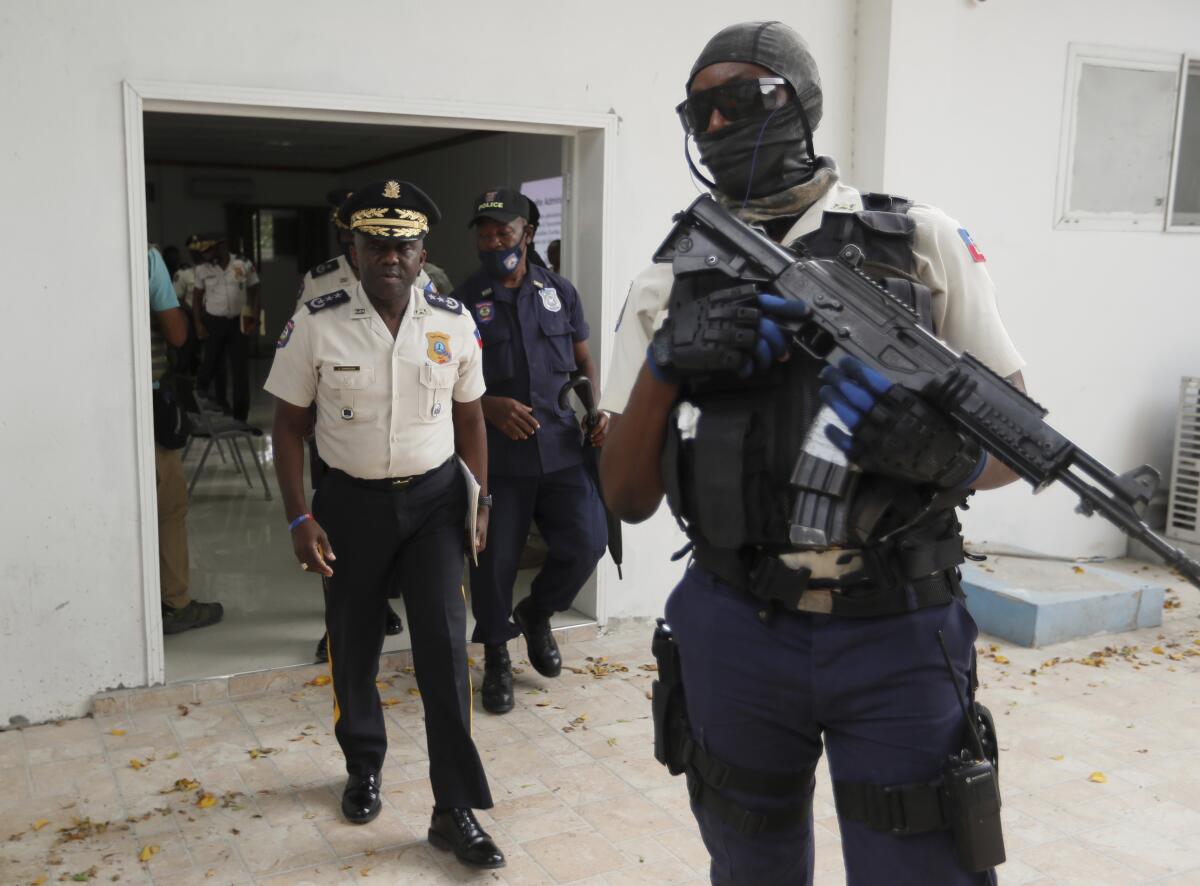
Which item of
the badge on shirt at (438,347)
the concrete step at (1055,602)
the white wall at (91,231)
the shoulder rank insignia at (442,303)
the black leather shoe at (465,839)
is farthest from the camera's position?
the concrete step at (1055,602)

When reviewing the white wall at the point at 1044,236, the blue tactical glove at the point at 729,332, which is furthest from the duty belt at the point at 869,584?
the white wall at the point at 1044,236

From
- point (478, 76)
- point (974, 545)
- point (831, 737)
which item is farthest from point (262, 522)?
point (831, 737)

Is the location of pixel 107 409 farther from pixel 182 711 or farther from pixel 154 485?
pixel 182 711

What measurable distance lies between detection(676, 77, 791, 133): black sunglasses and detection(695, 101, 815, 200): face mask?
16mm

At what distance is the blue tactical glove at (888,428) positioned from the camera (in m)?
1.83

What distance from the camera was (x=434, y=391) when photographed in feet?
11.9

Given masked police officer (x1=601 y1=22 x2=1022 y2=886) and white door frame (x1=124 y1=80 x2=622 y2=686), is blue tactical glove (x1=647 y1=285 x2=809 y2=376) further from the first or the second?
white door frame (x1=124 y1=80 x2=622 y2=686)

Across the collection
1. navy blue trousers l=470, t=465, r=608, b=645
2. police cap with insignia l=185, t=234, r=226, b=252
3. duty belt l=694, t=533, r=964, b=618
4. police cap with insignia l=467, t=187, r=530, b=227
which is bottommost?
navy blue trousers l=470, t=465, r=608, b=645

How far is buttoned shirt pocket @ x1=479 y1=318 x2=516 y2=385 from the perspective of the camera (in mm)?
4836

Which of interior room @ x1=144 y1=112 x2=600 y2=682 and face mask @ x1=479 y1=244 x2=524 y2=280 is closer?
face mask @ x1=479 y1=244 x2=524 y2=280

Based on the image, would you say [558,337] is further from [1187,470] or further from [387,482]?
[1187,470]

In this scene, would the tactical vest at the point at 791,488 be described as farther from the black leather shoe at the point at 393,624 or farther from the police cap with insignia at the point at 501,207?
the black leather shoe at the point at 393,624

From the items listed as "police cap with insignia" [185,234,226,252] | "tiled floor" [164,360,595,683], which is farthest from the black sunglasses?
"police cap with insignia" [185,234,226,252]

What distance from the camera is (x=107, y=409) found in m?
4.48
